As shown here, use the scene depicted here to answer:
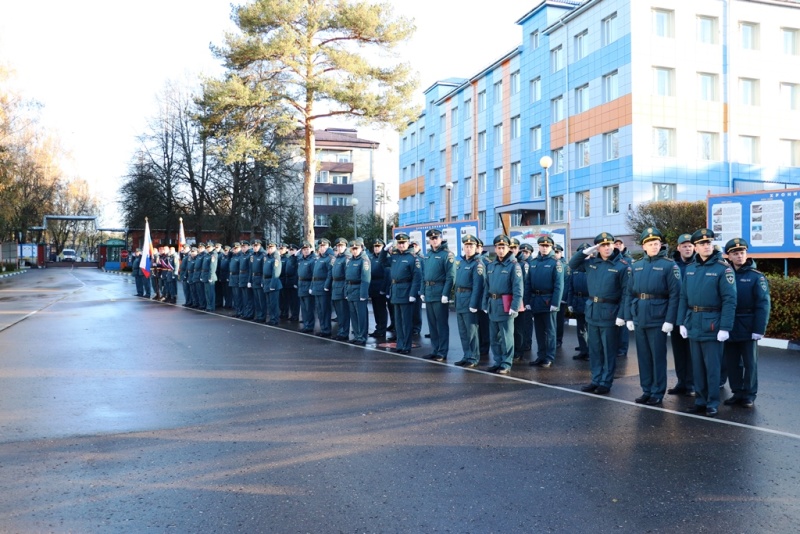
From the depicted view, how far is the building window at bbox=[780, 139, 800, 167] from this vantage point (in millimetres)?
34000

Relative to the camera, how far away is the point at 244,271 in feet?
60.7

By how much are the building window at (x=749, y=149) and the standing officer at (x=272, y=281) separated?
84.6 ft

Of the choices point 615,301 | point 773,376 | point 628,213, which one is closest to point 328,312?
point 615,301

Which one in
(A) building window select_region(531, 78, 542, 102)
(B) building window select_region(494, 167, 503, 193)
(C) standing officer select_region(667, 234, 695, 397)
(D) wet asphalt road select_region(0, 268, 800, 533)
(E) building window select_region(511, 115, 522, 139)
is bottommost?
(D) wet asphalt road select_region(0, 268, 800, 533)

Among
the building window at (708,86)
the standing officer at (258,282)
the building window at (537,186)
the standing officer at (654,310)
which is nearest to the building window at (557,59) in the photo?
the building window at (537,186)

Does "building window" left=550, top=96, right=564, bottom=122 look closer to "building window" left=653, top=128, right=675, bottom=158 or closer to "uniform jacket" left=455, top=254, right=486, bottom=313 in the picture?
"building window" left=653, top=128, right=675, bottom=158

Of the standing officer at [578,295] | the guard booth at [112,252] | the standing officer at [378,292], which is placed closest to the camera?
the standing officer at [578,295]

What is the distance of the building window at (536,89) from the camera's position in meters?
38.2

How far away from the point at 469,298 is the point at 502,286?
2.32 feet

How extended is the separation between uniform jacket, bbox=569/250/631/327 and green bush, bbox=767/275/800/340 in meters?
5.39

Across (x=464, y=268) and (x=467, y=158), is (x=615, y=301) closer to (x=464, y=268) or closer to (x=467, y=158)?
(x=464, y=268)

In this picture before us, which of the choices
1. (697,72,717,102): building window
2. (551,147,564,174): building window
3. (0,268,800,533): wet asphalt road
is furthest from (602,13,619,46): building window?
(0,268,800,533): wet asphalt road

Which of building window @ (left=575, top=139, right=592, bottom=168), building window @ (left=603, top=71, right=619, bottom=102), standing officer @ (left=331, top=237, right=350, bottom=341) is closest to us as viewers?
standing officer @ (left=331, top=237, right=350, bottom=341)

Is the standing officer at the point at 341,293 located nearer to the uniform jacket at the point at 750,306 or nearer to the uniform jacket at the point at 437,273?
the uniform jacket at the point at 437,273
